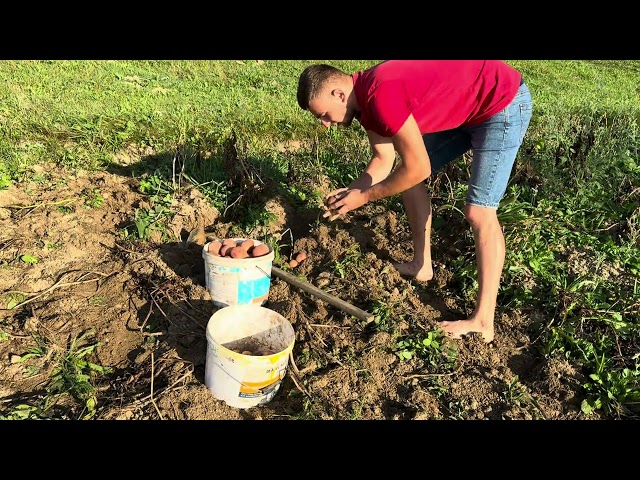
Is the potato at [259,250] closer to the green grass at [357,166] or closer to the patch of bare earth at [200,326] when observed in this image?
the patch of bare earth at [200,326]

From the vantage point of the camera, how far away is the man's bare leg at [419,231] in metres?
3.23

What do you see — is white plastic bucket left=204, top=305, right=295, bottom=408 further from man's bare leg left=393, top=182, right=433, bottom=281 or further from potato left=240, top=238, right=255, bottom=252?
man's bare leg left=393, top=182, right=433, bottom=281

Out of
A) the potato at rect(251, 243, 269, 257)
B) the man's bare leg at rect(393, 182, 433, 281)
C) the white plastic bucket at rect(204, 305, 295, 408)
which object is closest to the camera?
the white plastic bucket at rect(204, 305, 295, 408)

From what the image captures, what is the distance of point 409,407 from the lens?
7.92 feet

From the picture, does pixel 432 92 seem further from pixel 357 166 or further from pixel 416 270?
pixel 357 166

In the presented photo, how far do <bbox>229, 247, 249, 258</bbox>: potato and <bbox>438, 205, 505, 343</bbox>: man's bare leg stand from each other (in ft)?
3.80

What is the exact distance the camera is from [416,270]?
131 inches

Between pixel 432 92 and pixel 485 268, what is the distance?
38.3 inches

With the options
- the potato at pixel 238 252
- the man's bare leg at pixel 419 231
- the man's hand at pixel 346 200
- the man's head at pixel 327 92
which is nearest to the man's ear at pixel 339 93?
the man's head at pixel 327 92

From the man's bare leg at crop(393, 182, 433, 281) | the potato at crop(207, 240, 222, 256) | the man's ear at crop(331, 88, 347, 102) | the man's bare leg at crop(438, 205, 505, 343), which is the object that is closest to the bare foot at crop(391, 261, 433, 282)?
the man's bare leg at crop(393, 182, 433, 281)

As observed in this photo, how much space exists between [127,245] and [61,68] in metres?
4.39

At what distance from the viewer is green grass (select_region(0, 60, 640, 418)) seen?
2.86 metres

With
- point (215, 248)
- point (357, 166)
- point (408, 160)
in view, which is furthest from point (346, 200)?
point (357, 166)

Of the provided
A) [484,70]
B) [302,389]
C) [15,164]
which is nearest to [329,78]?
[484,70]
